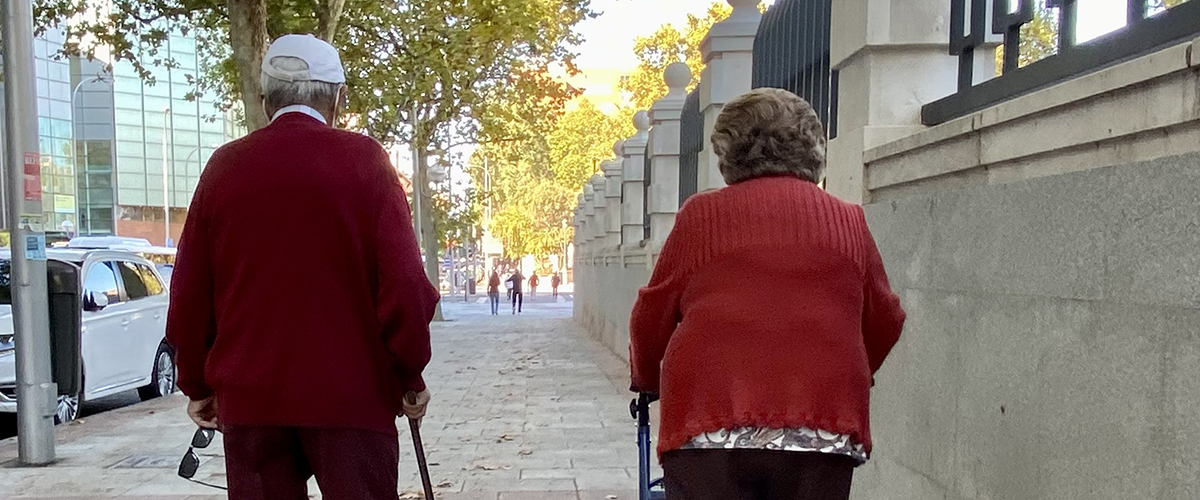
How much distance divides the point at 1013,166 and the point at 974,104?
0.58 meters

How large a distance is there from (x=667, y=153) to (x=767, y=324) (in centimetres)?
810

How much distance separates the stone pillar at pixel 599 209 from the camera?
1686cm

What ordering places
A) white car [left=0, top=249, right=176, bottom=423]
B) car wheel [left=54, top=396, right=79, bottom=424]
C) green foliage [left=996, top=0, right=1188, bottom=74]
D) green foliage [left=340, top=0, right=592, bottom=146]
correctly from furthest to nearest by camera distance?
green foliage [left=340, top=0, right=592, bottom=146], white car [left=0, top=249, right=176, bottom=423], car wheel [left=54, top=396, right=79, bottom=424], green foliage [left=996, top=0, right=1188, bottom=74]

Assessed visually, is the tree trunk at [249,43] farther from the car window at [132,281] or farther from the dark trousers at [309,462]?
the dark trousers at [309,462]

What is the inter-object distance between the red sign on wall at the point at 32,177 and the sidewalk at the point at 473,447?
174 centimetres

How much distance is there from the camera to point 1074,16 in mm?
2969

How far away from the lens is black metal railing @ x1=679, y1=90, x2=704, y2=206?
8562mm

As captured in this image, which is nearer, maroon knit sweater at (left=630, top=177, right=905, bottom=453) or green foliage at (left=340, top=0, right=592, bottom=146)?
maroon knit sweater at (left=630, top=177, right=905, bottom=453)

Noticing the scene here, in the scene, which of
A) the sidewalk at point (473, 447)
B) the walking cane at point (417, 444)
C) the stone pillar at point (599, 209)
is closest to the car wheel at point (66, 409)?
the sidewalk at point (473, 447)

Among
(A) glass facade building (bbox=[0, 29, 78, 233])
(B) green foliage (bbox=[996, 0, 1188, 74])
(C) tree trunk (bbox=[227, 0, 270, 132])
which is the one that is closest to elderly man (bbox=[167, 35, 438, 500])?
(B) green foliage (bbox=[996, 0, 1188, 74])

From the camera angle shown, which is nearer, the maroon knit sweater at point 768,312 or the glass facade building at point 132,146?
the maroon knit sweater at point 768,312

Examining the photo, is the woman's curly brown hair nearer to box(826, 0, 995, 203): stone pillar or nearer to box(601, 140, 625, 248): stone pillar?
box(826, 0, 995, 203): stone pillar

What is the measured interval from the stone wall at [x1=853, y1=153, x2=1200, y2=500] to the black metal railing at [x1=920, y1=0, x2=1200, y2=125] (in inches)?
15.6

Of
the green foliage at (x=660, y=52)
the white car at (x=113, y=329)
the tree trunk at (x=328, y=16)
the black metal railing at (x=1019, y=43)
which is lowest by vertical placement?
the white car at (x=113, y=329)
